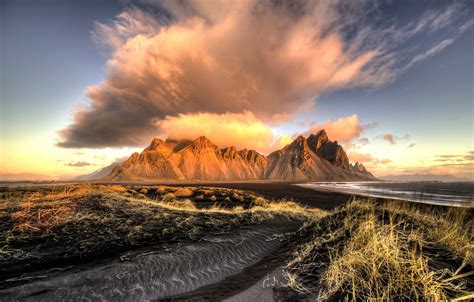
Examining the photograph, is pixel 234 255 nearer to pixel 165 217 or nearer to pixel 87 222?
pixel 165 217

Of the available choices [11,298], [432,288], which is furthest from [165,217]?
[432,288]

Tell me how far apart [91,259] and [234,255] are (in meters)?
3.98

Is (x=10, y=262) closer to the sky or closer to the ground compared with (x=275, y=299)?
closer to the sky

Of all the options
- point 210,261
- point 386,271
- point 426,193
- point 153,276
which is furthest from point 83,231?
point 426,193

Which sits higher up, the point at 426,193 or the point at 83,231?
the point at 83,231

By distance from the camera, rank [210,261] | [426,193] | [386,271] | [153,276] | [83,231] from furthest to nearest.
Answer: [426,193]
[83,231]
[210,261]
[153,276]
[386,271]

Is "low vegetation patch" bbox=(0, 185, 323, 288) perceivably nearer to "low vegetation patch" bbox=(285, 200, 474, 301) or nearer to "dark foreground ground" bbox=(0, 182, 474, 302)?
"dark foreground ground" bbox=(0, 182, 474, 302)

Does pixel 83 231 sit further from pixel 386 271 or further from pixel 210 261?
pixel 386 271

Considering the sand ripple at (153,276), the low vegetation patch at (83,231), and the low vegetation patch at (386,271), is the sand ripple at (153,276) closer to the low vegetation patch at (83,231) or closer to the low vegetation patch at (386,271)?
the low vegetation patch at (83,231)

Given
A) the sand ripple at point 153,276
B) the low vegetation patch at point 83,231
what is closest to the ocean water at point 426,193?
the sand ripple at point 153,276

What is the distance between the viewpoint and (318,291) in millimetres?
4133

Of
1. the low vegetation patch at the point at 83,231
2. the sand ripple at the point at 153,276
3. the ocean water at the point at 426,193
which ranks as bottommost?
the ocean water at the point at 426,193

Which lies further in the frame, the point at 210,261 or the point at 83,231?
the point at 83,231

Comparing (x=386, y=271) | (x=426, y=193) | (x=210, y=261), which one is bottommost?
(x=426, y=193)
